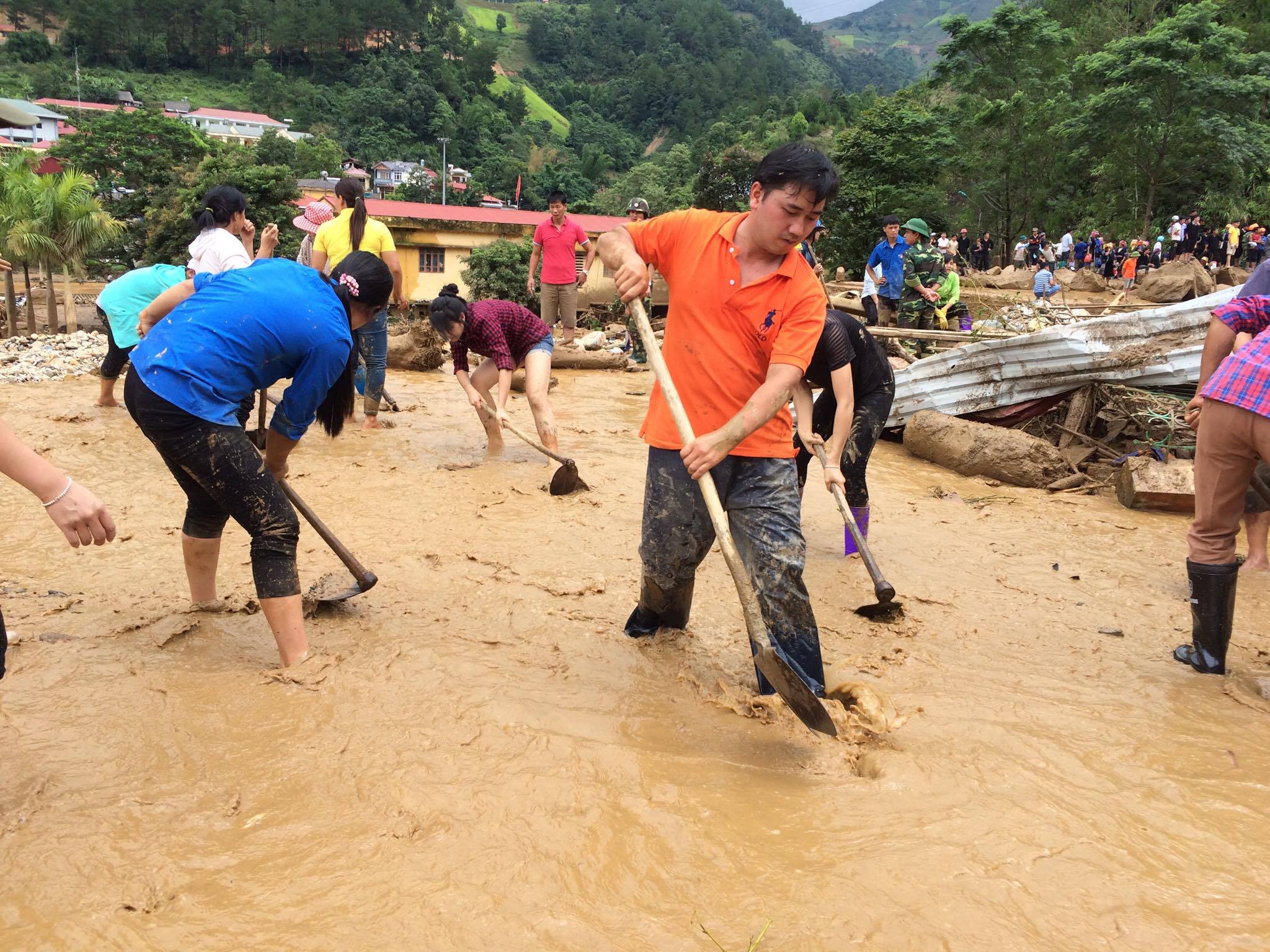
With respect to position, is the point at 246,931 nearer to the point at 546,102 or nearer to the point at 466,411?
the point at 466,411

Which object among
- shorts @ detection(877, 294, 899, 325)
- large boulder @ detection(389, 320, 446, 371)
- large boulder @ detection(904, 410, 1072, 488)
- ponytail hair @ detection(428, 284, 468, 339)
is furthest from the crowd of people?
large boulder @ detection(389, 320, 446, 371)

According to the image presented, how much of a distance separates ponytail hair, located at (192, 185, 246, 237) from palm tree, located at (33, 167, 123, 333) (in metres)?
18.7

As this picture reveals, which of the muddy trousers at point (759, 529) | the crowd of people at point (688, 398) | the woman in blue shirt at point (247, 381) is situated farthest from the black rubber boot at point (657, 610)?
the woman in blue shirt at point (247, 381)

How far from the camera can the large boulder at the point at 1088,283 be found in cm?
1711

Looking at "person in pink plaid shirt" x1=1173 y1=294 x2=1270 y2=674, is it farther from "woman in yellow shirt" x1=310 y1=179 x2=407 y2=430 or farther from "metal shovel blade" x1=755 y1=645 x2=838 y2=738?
"woman in yellow shirt" x1=310 y1=179 x2=407 y2=430

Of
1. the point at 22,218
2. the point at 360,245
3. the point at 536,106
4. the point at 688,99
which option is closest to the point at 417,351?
the point at 360,245

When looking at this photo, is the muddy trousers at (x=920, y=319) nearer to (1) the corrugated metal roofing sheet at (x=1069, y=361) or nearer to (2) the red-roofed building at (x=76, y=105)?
(1) the corrugated metal roofing sheet at (x=1069, y=361)

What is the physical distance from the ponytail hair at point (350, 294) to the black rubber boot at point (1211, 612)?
3.22 meters

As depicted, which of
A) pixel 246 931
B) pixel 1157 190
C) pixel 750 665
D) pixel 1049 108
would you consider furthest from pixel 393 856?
pixel 1049 108

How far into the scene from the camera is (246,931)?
189 cm

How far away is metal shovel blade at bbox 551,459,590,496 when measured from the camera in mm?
5730

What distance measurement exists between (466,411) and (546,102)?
12255cm

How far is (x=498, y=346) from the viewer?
6.02m

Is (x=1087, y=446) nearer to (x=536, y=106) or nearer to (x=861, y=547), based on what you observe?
(x=861, y=547)
